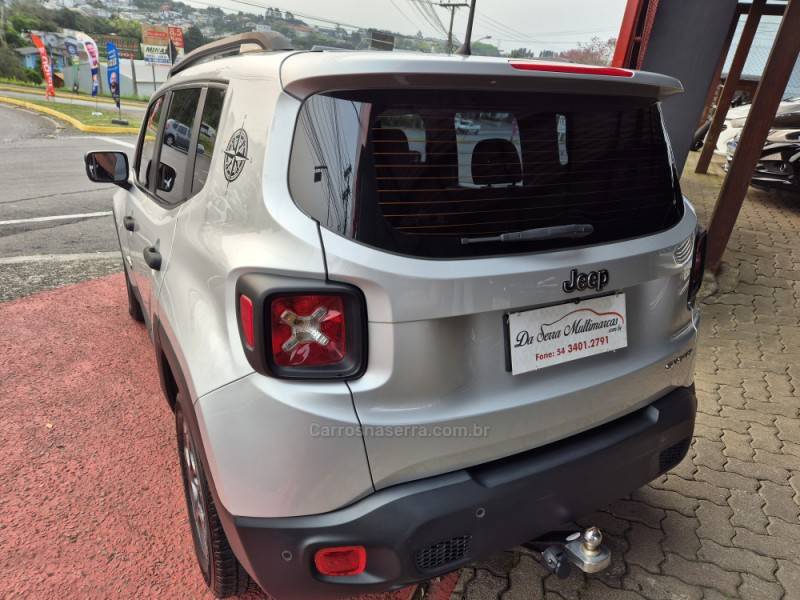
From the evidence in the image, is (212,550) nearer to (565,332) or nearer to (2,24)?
(565,332)

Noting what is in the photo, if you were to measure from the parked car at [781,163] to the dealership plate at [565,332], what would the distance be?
6926 millimetres

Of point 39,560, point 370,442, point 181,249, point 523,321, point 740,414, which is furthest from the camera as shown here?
point 740,414

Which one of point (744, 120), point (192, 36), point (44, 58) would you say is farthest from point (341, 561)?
point (192, 36)

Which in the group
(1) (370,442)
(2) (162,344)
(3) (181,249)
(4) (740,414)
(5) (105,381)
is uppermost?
(3) (181,249)

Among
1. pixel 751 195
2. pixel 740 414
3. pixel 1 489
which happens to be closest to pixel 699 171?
pixel 751 195

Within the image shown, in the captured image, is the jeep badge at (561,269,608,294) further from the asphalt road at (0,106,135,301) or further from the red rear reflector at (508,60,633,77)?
the asphalt road at (0,106,135,301)

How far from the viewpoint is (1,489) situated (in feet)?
7.97

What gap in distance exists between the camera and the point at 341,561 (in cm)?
143

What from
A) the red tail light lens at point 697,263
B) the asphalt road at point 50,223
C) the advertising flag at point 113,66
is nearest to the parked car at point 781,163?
the red tail light lens at point 697,263

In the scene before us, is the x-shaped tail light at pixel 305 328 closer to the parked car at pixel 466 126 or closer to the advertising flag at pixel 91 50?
the parked car at pixel 466 126

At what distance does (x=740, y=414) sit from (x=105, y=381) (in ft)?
12.5

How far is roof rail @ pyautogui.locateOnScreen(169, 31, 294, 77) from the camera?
1919 millimetres

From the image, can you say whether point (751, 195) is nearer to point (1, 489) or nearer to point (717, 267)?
point (717, 267)

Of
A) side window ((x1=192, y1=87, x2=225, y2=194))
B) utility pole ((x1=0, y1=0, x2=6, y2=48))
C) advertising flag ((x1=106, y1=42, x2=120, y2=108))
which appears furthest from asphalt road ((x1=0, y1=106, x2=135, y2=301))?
utility pole ((x1=0, y1=0, x2=6, y2=48))
